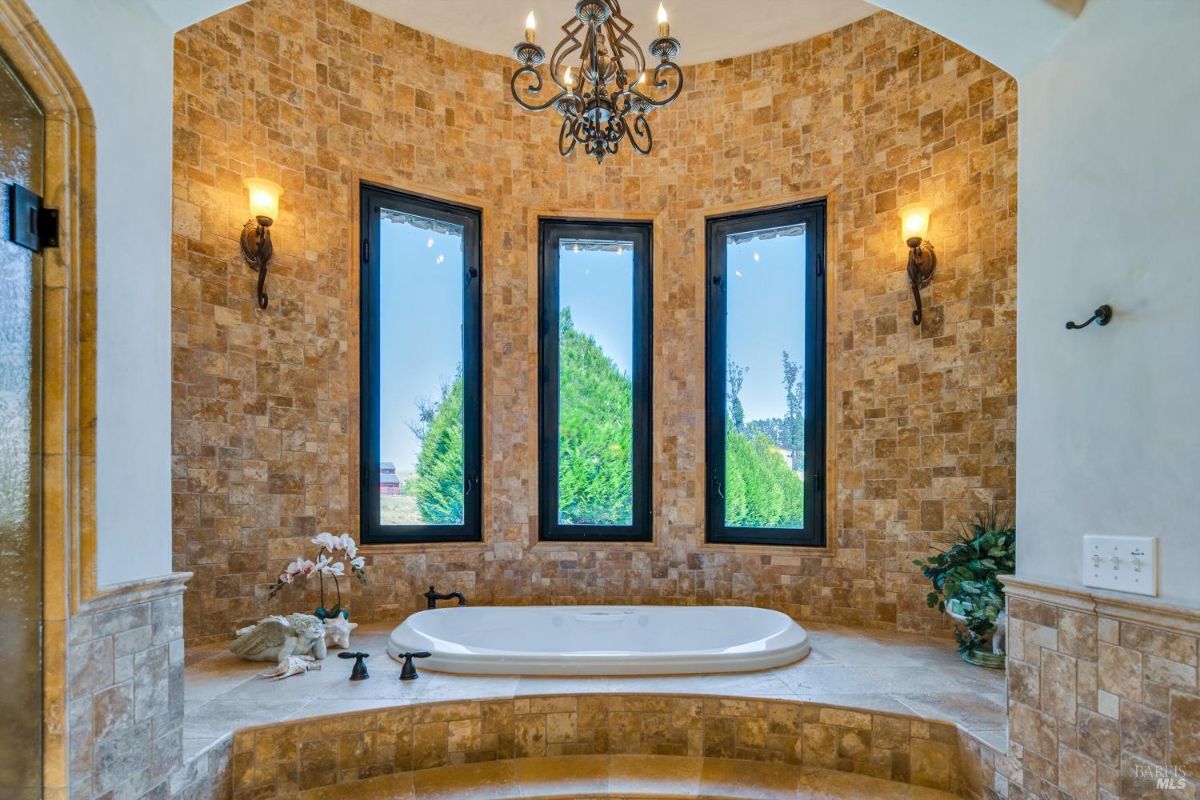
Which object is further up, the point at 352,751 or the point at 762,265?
the point at 762,265

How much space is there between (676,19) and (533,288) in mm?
1588

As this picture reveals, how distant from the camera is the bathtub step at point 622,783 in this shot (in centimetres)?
221

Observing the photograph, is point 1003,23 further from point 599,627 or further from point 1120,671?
point 599,627

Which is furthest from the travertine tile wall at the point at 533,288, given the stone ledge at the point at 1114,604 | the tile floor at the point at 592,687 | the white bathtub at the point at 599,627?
the stone ledge at the point at 1114,604

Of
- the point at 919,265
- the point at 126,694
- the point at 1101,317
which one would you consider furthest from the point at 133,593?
the point at 919,265

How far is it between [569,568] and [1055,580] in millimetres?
2606

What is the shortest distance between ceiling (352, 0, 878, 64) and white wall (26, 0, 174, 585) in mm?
2075

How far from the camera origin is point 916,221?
3.48 metres

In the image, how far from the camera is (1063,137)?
184cm

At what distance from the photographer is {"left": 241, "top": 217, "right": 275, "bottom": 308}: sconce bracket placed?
3.31 meters

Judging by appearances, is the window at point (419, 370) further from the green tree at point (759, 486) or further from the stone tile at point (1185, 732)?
the stone tile at point (1185, 732)

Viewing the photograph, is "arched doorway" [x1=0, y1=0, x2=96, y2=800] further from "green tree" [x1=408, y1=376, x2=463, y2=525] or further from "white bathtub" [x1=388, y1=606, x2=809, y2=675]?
"green tree" [x1=408, y1=376, x2=463, y2=525]

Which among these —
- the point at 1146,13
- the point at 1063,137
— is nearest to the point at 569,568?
the point at 1063,137

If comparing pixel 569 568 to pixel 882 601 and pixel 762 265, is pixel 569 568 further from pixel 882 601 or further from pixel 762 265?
pixel 762 265
